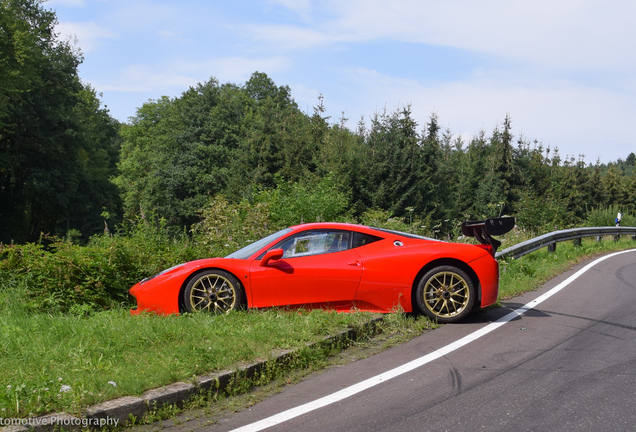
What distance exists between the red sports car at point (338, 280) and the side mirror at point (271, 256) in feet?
0.04

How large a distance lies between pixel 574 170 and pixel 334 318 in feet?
197

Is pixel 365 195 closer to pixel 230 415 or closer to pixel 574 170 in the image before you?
pixel 574 170

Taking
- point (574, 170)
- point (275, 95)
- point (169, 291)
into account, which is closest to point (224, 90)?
point (275, 95)

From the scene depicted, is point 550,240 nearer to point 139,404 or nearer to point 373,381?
point 373,381

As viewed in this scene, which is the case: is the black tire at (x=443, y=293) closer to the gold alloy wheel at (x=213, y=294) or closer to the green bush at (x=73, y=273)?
the gold alloy wheel at (x=213, y=294)

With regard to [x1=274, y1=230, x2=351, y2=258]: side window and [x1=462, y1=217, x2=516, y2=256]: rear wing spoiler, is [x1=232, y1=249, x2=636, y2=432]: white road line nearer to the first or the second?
[x1=462, y1=217, x2=516, y2=256]: rear wing spoiler

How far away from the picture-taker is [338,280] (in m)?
6.80

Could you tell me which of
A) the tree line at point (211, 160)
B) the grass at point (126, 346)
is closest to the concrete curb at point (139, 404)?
the grass at point (126, 346)

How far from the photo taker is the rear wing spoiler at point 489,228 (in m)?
7.58

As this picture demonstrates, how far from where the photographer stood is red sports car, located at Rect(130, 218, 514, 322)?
6785 mm

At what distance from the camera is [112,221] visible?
176ft

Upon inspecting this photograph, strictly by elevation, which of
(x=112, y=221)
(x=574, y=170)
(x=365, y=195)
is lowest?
(x=112, y=221)

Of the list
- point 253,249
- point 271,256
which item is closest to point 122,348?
point 271,256

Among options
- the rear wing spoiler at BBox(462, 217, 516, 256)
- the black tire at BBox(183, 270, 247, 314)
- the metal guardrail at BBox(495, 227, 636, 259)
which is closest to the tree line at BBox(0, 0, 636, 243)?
the metal guardrail at BBox(495, 227, 636, 259)
